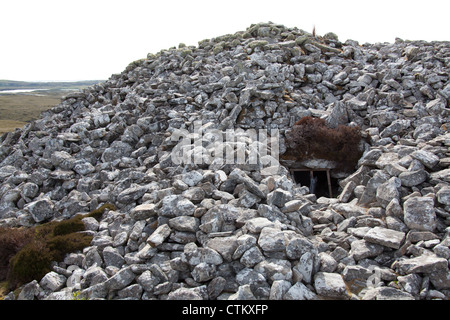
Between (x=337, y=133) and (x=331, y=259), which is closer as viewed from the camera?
(x=331, y=259)

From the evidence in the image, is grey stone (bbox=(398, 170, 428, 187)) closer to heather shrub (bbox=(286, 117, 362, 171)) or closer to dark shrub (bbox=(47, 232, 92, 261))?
heather shrub (bbox=(286, 117, 362, 171))

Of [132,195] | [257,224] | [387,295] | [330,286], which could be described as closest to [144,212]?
[132,195]

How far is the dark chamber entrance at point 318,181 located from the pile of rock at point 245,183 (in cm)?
80

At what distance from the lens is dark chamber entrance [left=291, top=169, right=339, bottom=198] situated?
1398 centimetres

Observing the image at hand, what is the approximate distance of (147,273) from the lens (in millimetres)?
7148

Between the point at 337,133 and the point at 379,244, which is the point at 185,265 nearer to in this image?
the point at 379,244

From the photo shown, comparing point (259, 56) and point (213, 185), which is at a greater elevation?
point (259, 56)

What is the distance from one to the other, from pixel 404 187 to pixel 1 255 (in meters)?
12.1

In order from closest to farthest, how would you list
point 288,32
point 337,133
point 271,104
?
point 337,133 → point 271,104 → point 288,32

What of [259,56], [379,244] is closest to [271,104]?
[259,56]

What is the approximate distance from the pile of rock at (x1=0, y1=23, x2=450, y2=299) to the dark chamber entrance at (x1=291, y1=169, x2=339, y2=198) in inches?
31.6

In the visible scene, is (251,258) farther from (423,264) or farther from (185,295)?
Answer: (423,264)

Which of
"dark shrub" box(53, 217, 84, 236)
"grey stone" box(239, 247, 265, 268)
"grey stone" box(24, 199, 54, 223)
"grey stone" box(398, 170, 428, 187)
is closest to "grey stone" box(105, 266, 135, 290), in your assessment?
"grey stone" box(239, 247, 265, 268)

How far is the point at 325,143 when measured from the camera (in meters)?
13.7
